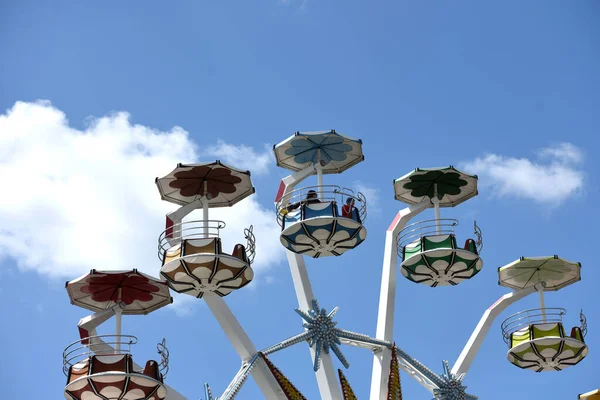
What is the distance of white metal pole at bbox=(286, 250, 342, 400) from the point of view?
2492 cm

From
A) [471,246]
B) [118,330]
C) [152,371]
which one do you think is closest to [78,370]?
[152,371]

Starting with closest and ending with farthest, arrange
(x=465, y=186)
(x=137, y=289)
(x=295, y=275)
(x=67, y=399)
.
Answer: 1. (x=67, y=399)
2. (x=137, y=289)
3. (x=295, y=275)
4. (x=465, y=186)

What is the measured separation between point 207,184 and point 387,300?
5.46 meters

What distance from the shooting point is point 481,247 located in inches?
1045

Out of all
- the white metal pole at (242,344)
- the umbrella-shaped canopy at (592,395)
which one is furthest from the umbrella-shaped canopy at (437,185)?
the umbrella-shaped canopy at (592,395)

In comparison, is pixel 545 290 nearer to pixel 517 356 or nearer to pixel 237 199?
pixel 517 356

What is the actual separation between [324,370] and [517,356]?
19.1 feet

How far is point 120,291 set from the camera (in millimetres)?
23938

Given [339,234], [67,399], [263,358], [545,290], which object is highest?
[545,290]

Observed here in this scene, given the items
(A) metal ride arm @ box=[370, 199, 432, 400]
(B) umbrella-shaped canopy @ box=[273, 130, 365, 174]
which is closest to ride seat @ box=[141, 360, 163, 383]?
(A) metal ride arm @ box=[370, 199, 432, 400]

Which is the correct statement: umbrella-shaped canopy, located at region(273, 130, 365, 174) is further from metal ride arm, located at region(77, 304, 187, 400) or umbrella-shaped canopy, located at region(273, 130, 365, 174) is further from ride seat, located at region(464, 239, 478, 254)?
metal ride arm, located at region(77, 304, 187, 400)

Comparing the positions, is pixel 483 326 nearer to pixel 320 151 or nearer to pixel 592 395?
pixel 592 395

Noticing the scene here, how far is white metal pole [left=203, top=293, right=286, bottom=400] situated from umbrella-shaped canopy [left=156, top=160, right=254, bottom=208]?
2.35 m

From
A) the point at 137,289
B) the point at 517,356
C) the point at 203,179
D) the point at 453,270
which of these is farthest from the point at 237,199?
the point at 517,356
